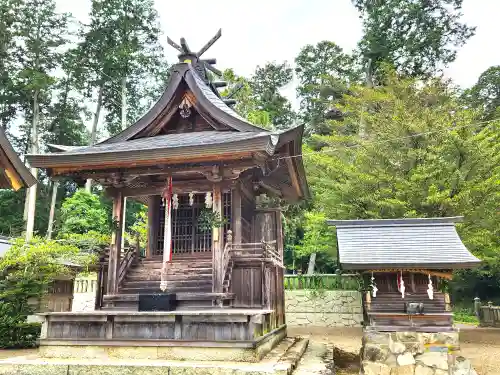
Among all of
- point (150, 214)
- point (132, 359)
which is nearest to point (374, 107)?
point (150, 214)

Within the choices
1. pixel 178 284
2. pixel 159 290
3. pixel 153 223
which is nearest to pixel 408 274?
pixel 178 284

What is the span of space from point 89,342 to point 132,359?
1093mm

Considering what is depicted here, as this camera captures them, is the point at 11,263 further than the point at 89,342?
Yes

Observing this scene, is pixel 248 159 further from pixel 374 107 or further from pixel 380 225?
pixel 374 107

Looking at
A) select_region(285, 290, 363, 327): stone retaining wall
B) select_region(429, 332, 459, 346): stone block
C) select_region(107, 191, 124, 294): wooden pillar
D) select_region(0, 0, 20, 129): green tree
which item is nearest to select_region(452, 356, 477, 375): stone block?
select_region(429, 332, 459, 346): stone block

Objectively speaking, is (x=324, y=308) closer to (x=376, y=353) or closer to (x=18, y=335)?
(x=376, y=353)

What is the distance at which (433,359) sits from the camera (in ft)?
33.8

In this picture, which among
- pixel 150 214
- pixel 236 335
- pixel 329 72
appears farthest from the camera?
pixel 329 72

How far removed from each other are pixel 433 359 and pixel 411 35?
31448 mm

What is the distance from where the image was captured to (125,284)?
1098 centimetres

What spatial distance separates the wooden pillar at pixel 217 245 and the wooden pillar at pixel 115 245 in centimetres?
267

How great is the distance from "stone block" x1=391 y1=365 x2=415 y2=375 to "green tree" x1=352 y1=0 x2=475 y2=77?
93.1 ft

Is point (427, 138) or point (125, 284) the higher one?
point (427, 138)

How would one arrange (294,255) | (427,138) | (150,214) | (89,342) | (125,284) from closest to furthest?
(89,342) → (125,284) → (150,214) → (427,138) → (294,255)
